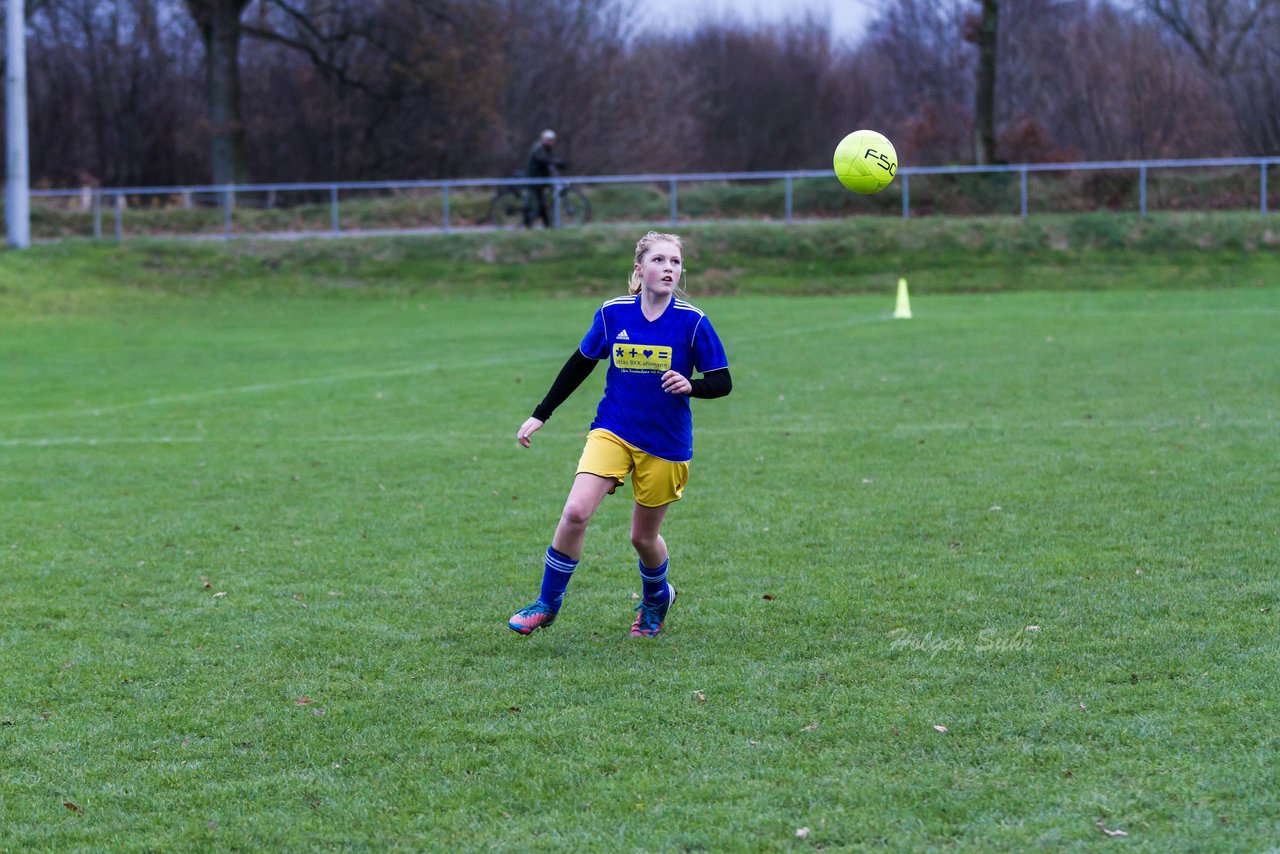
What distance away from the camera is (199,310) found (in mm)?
27188

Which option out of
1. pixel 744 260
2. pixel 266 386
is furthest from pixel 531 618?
pixel 744 260

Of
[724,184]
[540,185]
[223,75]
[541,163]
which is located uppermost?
[223,75]

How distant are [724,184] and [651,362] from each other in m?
31.2

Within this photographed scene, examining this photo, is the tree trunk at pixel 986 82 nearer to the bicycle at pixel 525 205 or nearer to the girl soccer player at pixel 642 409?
the bicycle at pixel 525 205

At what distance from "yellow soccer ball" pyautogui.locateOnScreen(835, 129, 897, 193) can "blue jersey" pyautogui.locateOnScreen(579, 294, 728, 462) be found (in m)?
1.33

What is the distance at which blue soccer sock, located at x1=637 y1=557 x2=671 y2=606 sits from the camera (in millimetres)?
6293

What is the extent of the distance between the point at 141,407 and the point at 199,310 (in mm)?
13075

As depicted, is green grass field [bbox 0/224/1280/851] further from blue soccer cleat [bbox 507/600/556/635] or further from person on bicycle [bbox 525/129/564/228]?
person on bicycle [bbox 525/129/564/228]

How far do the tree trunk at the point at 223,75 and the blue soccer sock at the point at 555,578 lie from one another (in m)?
34.5

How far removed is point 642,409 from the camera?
6121 millimetres

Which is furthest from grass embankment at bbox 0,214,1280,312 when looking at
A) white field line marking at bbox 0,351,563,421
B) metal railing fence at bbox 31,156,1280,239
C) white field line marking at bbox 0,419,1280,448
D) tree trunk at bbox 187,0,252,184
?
white field line marking at bbox 0,419,1280,448

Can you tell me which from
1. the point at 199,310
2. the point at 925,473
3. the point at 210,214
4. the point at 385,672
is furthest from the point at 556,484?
the point at 210,214

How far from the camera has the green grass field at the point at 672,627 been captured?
4293 mm

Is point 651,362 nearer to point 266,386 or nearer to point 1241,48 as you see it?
point 266,386
